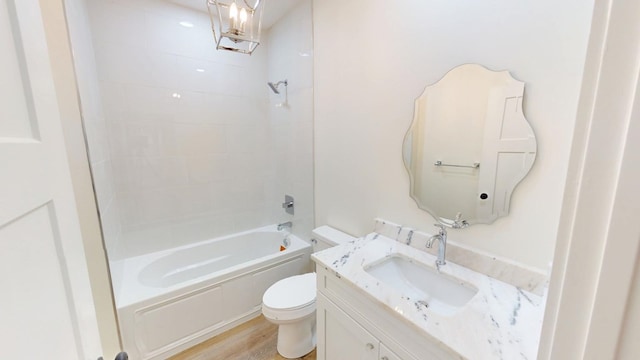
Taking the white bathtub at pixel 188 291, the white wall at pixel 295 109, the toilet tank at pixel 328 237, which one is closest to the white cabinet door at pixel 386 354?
the toilet tank at pixel 328 237

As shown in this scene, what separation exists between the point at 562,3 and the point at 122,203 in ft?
9.58

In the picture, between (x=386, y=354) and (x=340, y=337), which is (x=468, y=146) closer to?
(x=386, y=354)

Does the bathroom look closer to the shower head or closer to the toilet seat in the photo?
the shower head

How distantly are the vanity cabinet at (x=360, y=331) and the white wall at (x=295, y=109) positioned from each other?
1075mm

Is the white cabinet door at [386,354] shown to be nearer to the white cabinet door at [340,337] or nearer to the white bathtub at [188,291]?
the white cabinet door at [340,337]

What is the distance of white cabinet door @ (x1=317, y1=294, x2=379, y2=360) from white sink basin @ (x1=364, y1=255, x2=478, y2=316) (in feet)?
0.84

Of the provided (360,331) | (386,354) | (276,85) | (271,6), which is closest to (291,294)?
(360,331)

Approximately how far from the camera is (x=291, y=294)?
1.66 m

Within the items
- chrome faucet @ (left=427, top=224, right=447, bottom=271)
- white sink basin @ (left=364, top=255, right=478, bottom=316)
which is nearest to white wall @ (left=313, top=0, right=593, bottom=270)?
chrome faucet @ (left=427, top=224, right=447, bottom=271)

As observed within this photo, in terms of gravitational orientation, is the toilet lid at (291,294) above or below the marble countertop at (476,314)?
below

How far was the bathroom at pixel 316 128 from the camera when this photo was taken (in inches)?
12.3

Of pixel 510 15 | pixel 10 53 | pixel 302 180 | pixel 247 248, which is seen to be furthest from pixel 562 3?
pixel 247 248

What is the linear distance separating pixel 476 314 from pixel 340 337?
0.64 metres

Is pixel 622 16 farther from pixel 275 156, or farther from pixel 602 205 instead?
pixel 275 156
